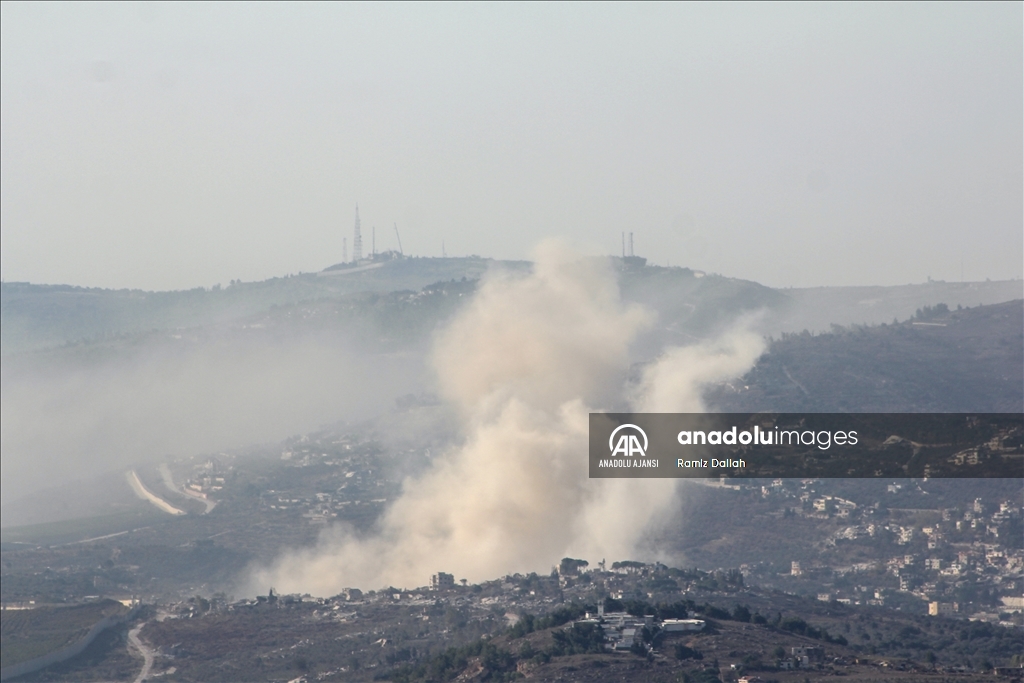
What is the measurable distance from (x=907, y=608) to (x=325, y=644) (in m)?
49.9

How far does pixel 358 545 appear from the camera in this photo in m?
158

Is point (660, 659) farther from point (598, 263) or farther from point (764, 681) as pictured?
point (598, 263)

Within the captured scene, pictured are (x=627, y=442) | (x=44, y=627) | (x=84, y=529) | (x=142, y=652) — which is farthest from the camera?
(x=84, y=529)

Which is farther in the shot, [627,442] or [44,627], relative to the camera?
[44,627]

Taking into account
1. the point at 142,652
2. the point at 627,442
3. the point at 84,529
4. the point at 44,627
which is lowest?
the point at 44,627

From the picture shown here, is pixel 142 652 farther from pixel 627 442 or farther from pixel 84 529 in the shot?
pixel 84 529

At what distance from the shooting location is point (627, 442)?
122m

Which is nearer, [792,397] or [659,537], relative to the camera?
[659,537]

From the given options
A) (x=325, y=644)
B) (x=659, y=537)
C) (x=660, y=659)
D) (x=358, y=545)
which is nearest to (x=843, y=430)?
(x=659, y=537)

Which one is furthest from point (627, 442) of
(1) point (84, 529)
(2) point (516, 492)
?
(1) point (84, 529)

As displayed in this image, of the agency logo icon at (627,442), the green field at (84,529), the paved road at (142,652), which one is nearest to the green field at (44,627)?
the paved road at (142,652)

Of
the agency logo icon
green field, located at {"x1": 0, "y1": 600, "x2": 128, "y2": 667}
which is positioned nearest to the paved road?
green field, located at {"x1": 0, "y1": 600, "x2": 128, "y2": 667}

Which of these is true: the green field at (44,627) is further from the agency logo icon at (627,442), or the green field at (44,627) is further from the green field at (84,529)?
the green field at (84,529)

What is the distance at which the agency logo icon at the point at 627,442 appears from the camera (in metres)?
121
